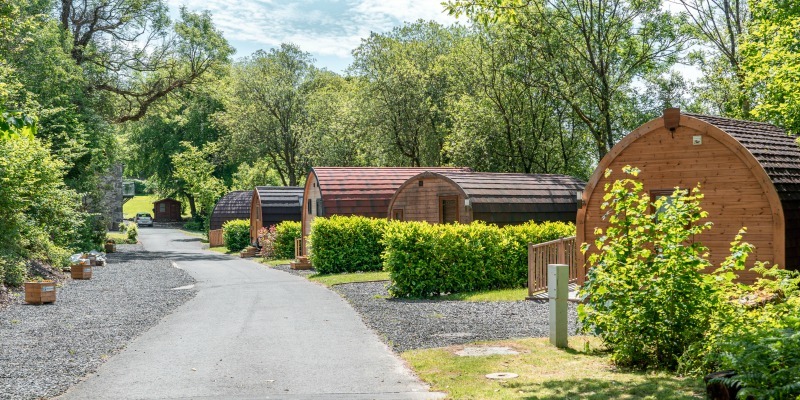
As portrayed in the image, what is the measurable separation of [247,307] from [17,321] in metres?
4.90

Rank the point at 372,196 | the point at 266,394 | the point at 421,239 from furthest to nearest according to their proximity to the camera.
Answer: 1. the point at 372,196
2. the point at 421,239
3. the point at 266,394

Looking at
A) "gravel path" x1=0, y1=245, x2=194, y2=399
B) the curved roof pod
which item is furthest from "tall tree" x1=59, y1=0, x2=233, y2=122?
"gravel path" x1=0, y1=245, x2=194, y2=399

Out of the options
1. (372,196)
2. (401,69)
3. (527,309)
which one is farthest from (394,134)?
(527,309)

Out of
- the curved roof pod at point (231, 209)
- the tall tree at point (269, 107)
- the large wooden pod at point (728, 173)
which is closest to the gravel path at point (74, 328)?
the large wooden pod at point (728, 173)

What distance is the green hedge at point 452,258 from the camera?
19.2 metres

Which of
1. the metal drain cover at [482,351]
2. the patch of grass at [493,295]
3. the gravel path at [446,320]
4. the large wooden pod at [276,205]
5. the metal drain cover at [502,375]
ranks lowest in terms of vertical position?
the patch of grass at [493,295]

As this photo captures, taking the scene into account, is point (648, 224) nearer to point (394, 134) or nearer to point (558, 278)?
point (558, 278)

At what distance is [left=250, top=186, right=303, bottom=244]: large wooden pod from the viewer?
136 feet

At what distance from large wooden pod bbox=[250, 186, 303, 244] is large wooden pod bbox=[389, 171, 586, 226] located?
597 inches

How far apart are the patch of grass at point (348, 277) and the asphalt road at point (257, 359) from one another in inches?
213

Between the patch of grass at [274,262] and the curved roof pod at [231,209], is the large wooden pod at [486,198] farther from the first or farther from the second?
the curved roof pod at [231,209]

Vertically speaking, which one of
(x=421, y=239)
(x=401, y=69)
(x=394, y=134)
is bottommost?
(x=421, y=239)

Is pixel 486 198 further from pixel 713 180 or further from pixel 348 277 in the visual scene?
pixel 713 180

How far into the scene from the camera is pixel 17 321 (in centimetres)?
1482
